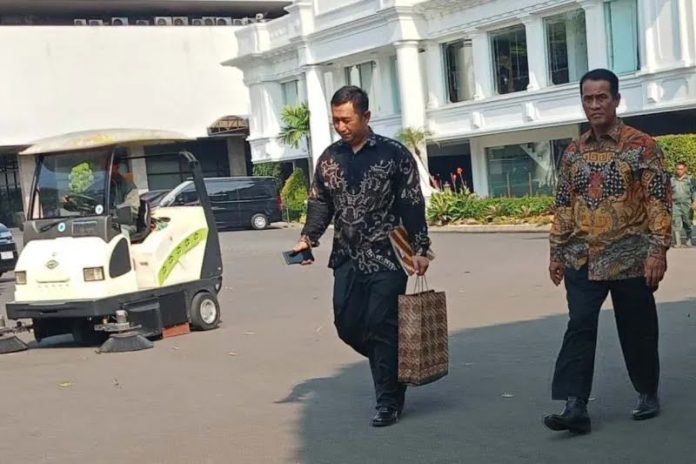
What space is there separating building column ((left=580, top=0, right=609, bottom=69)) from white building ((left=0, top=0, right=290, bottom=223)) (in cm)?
2174

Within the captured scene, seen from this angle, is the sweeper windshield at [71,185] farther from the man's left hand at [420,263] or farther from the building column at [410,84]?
the building column at [410,84]

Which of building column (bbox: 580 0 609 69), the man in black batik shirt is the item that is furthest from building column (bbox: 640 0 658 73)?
the man in black batik shirt

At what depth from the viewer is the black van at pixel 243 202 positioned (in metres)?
35.9

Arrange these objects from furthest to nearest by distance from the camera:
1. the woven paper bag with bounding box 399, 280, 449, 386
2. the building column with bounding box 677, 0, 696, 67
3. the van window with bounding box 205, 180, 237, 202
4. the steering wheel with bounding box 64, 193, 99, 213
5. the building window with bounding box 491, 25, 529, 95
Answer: the van window with bounding box 205, 180, 237, 202 < the building window with bounding box 491, 25, 529, 95 < the building column with bounding box 677, 0, 696, 67 < the steering wheel with bounding box 64, 193, 99, 213 < the woven paper bag with bounding box 399, 280, 449, 386

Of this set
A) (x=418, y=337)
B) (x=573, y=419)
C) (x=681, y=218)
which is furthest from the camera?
(x=681, y=218)

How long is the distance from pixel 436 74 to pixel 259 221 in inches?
315

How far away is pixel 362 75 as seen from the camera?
36.8 m

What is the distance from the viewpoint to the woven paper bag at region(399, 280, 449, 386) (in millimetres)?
6211

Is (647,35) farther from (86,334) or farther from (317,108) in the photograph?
(86,334)

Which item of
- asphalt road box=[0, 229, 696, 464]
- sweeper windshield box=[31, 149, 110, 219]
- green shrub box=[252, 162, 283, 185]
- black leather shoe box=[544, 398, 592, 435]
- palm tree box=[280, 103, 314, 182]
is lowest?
asphalt road box=[0, 229, 696, 464]

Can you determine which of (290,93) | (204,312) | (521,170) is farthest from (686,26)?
(290,93)

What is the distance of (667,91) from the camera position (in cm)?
2519

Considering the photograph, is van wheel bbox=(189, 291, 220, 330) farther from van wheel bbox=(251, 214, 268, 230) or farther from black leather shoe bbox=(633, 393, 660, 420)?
van wheel bbox=(251, 214, 268, 230)

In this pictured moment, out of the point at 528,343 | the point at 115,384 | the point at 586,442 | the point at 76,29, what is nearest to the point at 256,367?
the point at 115,384
